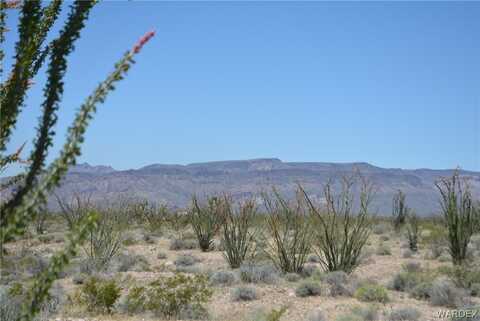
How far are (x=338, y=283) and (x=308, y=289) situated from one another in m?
0.75

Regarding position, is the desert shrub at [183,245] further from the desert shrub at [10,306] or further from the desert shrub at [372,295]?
the desert shrub at [10,306]

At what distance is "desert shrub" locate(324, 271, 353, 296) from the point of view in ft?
37.5

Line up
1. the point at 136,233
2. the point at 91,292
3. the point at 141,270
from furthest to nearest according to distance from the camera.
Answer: the point at 136,233, the point at 141,270, the point at 91,292

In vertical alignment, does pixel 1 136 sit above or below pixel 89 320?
above

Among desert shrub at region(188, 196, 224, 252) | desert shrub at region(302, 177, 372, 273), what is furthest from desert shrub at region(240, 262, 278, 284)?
desert shrub at region(188, 196, 224, 252)

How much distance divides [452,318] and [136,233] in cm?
2152

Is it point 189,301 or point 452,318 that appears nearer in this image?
point 452,318

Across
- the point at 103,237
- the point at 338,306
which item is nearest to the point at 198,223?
the point at 103,237

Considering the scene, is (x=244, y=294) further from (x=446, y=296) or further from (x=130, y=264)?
(x=130, y=264)

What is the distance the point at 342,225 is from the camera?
45.3 feet

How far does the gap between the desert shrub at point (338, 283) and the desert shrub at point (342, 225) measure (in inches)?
36.0

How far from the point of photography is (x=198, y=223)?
69.7 feet

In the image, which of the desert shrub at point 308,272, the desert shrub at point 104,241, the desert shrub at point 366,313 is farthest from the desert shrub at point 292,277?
the desert shrub at point 104,241

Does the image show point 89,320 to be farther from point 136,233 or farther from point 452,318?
point 136,233
